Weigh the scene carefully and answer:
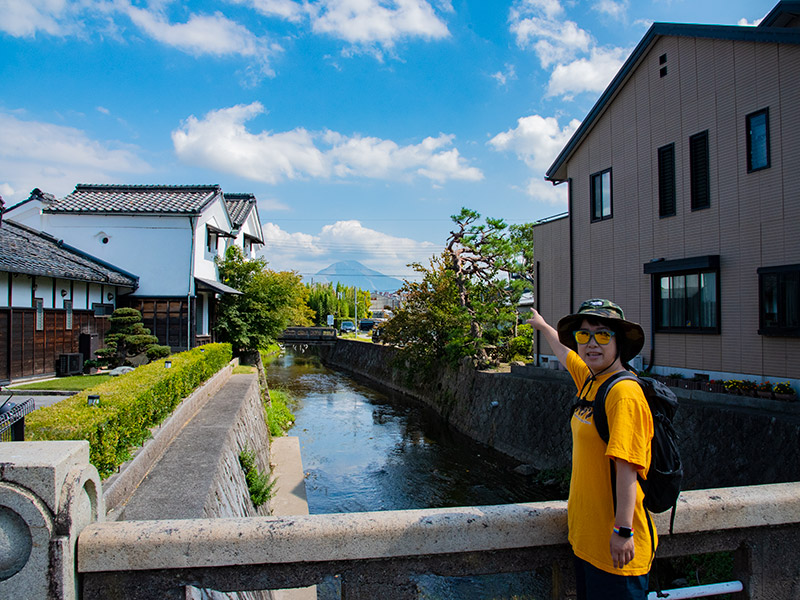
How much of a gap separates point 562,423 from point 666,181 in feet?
23.9

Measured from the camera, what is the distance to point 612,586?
7.90ft

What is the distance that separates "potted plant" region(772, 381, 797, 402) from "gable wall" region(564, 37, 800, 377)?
663 mm

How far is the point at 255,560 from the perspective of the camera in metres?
2.43

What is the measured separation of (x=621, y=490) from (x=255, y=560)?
1.80 m

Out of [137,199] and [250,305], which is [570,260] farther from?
[137,199]

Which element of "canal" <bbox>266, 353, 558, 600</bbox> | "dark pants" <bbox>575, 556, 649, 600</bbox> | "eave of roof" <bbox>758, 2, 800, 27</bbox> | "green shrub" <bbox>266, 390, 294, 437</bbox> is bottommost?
"canal" <bbox>266, 353, 558, 600</bbox>

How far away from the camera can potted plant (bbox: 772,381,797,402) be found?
9.45 m

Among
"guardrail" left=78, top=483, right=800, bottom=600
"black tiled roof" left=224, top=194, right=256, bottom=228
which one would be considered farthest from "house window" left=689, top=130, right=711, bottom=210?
"black tiled roof" left=224, top=194, right=256, bottom=228

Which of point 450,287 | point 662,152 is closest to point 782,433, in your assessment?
point 662,152

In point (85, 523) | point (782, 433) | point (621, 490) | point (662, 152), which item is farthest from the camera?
point (662, 152)

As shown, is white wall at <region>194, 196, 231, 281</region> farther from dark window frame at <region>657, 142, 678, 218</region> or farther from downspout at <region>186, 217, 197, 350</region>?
dark window frame at <region>657, 142, 678, 218</region>

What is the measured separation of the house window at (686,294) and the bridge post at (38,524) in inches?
516

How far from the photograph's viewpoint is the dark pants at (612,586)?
2.40 meters

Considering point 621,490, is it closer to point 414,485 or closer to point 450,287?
point 414,485
